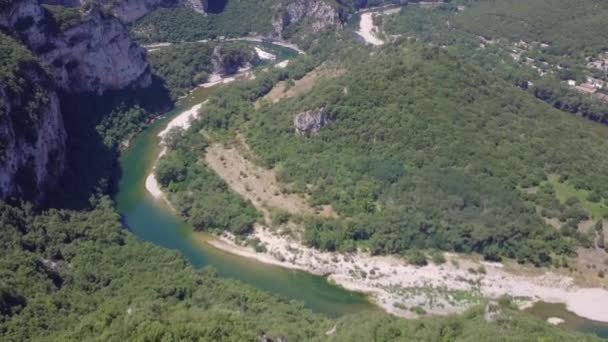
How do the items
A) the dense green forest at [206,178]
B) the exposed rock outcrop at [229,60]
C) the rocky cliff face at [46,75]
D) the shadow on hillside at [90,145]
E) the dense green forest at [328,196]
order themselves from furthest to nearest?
the exposed rock outcrop at [229,60] → the shadow on hillside at [90,145] → the dense green forest at [206,178] → the rocky cliff face at [46,75] → the dense green forest at [328,196]

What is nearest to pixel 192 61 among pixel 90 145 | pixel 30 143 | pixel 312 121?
pixel 90 145

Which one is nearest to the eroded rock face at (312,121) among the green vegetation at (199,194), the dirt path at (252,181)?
the dirt path at (252,181)

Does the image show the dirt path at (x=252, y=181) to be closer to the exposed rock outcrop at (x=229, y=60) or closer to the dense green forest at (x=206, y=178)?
the dense green forest at (x=206, y=178)

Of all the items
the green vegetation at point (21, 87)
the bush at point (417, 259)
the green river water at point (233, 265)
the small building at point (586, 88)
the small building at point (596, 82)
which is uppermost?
the green vegetation at point (21, 87)

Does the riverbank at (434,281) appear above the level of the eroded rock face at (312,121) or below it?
below

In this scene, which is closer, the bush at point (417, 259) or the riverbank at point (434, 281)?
the riverbank at point (434, 281)

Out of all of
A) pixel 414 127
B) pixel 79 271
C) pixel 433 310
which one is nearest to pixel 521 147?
pixel 414 127

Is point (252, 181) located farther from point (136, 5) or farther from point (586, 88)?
point (136, 5)
